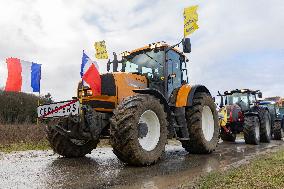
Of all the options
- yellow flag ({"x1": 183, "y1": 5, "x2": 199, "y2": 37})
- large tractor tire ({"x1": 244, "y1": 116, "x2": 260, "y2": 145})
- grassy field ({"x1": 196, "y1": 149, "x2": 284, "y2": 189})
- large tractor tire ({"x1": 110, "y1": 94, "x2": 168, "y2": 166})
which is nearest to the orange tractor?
large tractor tire ({"x1": 110, "y1": 94, "x2": 168, "y2": 166})

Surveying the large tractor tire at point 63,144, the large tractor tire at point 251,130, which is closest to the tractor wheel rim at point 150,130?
the large tractor tire at point 63,144

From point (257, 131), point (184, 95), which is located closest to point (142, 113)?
point (184, 95)

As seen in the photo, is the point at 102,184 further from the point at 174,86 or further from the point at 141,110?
the point at 174,86

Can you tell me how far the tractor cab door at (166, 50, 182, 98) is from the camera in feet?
27.9

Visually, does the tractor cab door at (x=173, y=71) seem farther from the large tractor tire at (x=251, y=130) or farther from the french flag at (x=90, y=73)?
the large tractor tire at (x=251, y=130)

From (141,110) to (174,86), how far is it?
9.11 feet

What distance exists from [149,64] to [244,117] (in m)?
6.48

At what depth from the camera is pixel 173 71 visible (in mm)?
8797

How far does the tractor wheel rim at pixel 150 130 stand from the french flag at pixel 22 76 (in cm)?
271

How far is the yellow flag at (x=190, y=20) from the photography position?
31.1 feet

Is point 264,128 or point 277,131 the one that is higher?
point 264,128

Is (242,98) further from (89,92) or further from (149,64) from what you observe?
(89,92)

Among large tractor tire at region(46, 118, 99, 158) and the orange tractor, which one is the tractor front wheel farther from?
large tractor tire at region(46, 118, 99, 158)

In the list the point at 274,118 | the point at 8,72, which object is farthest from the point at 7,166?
the point at 274,118
